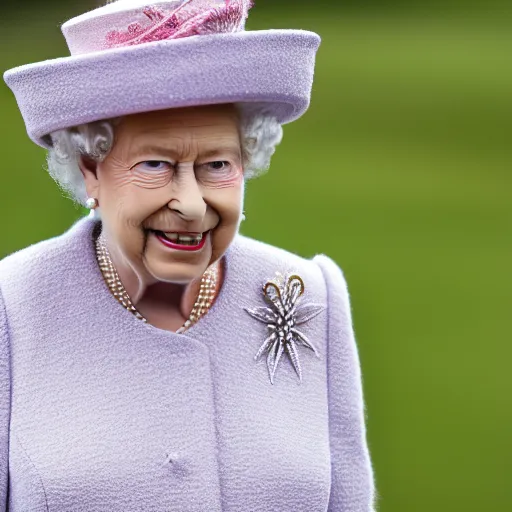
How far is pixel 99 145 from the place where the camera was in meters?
2.24

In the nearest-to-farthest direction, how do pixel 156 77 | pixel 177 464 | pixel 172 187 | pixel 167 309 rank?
pixel 156 77, pixel 172 187, pixel 177 464, pixel 167 309

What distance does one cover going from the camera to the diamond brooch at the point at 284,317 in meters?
2.52

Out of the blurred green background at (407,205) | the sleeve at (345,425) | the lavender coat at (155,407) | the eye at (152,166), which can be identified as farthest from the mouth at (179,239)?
the blurred green background at (407,205)

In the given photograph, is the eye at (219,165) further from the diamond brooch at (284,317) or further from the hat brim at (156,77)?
the diamond brooch at (284,317)

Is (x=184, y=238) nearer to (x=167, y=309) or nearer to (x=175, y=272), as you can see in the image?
(x=175, y=272)

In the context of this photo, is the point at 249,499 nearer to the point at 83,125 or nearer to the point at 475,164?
the point at 83,125

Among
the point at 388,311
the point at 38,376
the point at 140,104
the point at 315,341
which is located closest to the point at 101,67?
the point at 140,104

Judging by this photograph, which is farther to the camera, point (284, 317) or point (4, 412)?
point (284, 317)

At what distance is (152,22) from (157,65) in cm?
12

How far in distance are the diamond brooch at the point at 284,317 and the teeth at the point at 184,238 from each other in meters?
0.32

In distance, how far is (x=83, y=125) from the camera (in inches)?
87.7

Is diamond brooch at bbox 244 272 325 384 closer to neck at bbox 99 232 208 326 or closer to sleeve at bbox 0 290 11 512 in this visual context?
neck at bbox 99 232 208 326

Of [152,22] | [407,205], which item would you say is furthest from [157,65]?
[407,205]

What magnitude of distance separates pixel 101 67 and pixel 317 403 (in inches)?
34.8
